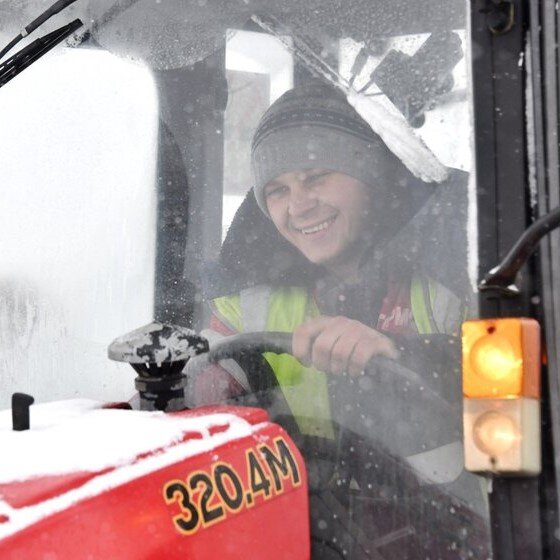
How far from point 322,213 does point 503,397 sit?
0.62 meters

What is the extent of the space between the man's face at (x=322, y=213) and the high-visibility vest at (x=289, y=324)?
0.11 metres

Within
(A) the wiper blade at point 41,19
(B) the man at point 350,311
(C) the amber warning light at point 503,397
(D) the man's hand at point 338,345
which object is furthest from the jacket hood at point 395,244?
(A) the wiper blade at point 41,19

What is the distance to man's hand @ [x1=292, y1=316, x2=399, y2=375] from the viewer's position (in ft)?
5.49

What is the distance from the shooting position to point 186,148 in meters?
2.01

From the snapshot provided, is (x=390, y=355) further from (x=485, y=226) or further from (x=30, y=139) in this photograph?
(x=30, y=139)

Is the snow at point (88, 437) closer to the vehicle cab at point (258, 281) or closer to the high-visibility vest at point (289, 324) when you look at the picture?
the vehicle cab at point (258, 281)

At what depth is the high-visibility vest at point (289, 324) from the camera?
1773 mm

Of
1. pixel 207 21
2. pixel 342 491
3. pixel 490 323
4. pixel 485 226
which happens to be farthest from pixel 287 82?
pixel 342 491

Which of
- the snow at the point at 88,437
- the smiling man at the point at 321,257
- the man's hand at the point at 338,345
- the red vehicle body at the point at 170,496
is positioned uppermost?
the smiling man at the point at 321,257

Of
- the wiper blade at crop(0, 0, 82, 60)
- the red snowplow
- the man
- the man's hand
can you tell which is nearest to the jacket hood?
the man

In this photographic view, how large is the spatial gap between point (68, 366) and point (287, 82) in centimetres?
92

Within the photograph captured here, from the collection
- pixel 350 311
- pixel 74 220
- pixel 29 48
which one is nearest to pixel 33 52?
pixel 29 48

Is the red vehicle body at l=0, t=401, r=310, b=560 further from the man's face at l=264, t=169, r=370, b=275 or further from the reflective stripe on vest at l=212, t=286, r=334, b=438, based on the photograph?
the man's face at l=264, t=169, r=370, b=275

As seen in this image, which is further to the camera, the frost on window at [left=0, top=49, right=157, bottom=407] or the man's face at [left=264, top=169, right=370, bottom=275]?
the frost on window at [left=0, top=49, right=157, bottom=407]
